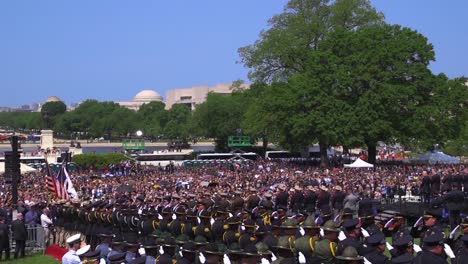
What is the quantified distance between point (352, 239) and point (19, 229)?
13019 mm

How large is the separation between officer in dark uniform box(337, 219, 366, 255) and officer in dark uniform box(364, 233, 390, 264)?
0.46 ft

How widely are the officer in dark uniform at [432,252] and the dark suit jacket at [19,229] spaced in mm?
14492

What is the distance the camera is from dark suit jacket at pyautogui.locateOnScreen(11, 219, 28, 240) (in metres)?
21.1

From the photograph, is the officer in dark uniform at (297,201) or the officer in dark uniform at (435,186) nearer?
the officer in dark uniform at (297,201)

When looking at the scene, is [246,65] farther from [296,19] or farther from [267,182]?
[267,182]

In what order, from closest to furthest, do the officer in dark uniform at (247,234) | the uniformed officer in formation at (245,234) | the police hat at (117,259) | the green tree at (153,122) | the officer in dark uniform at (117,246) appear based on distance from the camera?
the uniformed officer in formation at (245,234) → the police hat at (117,259) → the officer in dark uniform at (117,246) → the officer in dark uniform at (247,234) → the green tree at (153,122)

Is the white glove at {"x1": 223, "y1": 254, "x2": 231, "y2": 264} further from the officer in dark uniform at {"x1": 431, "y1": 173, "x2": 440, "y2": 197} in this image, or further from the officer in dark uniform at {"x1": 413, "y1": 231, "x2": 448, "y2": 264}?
the officer in dark uniform at {"x1": 431, "y1": 173, "x2": 440, "y2": 197}

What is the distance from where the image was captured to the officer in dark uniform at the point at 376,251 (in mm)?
10250

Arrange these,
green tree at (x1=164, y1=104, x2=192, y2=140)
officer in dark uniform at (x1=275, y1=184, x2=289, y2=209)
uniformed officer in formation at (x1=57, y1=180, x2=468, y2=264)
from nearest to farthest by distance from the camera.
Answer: uniformed officer in formation at (x1=57, y1=180, x2=468, y2=264)
officer in dark uniform at (x1=275, y1=184, x2=289, y2=209)
green tree at (x1=164, y1=104, x2=192, y2=140)

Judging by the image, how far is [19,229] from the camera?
69.5 feet

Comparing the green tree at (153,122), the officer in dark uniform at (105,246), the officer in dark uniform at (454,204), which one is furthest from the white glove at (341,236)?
the green tree at (153,122)

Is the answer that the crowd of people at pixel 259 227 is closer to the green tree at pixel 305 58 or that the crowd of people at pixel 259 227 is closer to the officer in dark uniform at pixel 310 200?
the officer in dark uniform at pixel 310 200

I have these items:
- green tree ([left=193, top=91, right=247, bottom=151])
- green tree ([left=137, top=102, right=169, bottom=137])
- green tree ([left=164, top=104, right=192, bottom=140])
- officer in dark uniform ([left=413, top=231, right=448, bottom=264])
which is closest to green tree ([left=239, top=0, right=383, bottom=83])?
green tree ([left=193, top=91, right=247, bottom=151])

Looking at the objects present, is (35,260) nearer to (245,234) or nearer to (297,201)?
(297,201)
